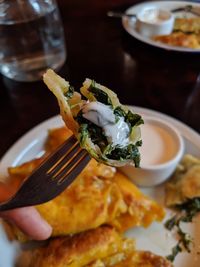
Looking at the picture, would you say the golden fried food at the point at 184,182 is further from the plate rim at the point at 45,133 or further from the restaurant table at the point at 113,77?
the restaurant table at the point at 113,77

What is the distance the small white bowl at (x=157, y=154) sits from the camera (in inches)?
37.5

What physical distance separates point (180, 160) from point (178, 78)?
45 cm

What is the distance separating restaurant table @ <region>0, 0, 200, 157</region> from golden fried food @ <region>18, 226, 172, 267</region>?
40cm

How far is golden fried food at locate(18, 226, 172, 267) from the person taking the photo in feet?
2.58

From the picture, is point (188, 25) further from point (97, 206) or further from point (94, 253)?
point (94, 253)

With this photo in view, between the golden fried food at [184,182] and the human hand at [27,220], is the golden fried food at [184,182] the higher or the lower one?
the lower one

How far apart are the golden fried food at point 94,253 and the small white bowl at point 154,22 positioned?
1035 millimetres

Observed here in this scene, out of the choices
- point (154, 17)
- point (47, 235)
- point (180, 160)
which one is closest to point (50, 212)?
point (47, 235)

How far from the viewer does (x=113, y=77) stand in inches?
53.6

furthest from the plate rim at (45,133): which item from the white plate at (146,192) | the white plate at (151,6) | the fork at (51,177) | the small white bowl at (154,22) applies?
the small white bowl at (154,22)

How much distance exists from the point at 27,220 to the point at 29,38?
2.60 ft

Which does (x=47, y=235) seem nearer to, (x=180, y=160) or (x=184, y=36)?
(x=180, y=160)

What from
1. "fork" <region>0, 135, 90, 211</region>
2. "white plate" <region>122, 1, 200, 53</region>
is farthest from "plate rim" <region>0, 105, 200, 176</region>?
"white plate" <region>122, 1, 200, 53</region>

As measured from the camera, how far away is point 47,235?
80 centimetres
